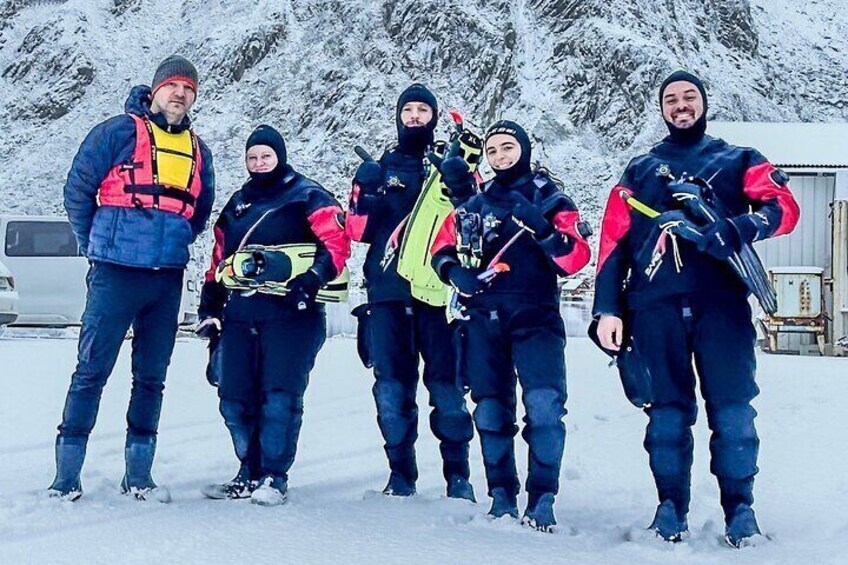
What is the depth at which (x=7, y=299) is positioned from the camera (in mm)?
12930

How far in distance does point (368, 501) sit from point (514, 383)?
964mm

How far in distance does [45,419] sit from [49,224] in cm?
850

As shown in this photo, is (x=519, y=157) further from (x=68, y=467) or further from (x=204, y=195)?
(x=68, y=467)

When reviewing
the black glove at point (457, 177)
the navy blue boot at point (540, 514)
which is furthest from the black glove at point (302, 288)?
the navy blue boot at point (540, 514)

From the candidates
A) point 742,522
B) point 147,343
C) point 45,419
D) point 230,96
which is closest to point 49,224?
point 45,419

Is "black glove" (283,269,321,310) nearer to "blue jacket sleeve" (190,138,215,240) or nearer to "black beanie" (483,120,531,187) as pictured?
"blue jacket sleeve" (190,138,215,240)

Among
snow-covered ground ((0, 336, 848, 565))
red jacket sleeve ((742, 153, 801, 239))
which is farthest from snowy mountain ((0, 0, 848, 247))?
red jacket sleeve ((742, 153, 801, 239))

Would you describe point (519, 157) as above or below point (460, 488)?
above

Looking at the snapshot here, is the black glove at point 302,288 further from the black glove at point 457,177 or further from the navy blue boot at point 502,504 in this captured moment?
the navy blue boot at point 502,504

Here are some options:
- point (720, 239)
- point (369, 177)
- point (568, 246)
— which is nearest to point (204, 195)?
point (369, 177)

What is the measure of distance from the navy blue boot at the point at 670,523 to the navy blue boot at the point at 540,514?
1.39 feet

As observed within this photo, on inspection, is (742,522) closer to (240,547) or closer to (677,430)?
(677,430)

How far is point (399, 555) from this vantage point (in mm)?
3383

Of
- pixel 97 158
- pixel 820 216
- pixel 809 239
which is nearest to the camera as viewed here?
pixel 97 158
